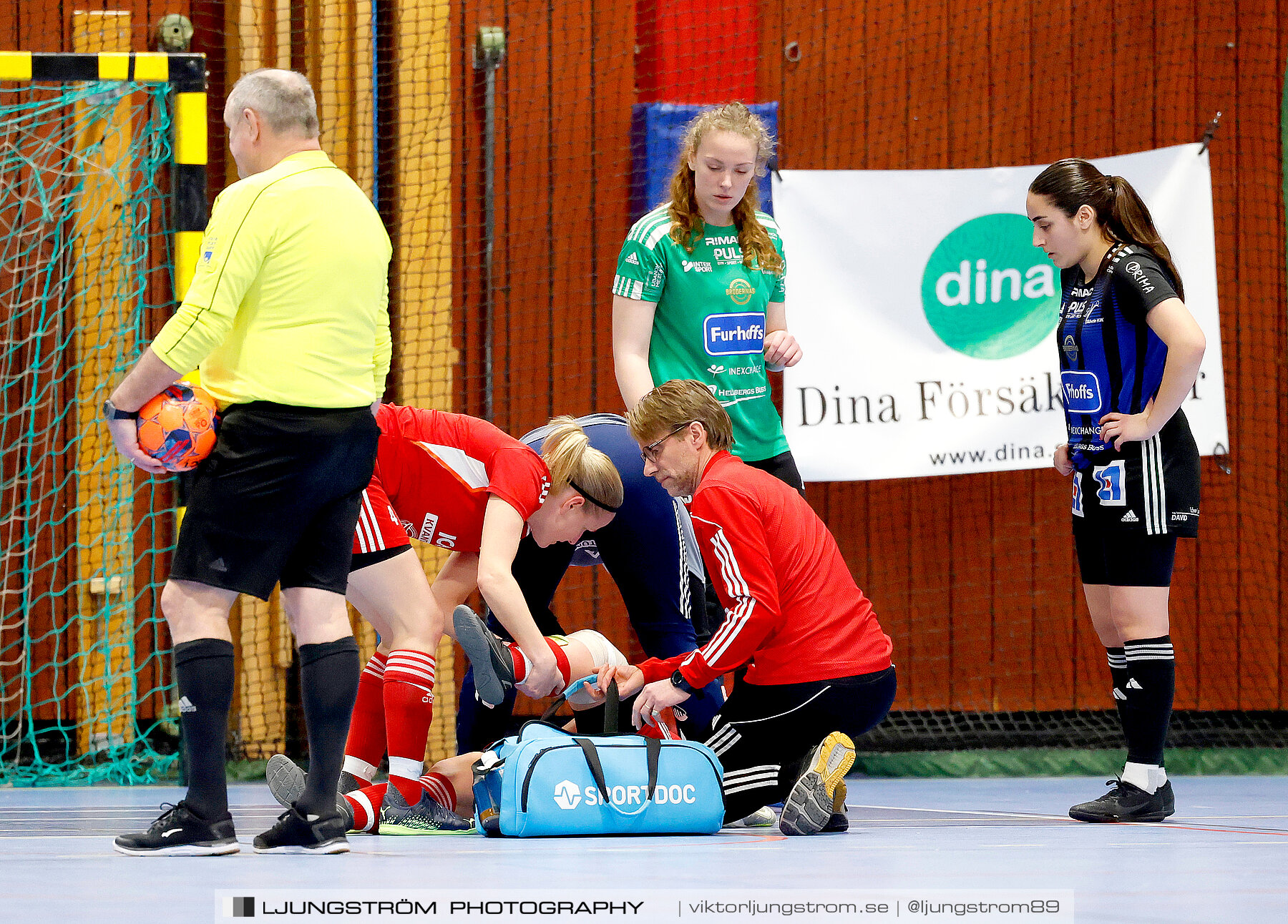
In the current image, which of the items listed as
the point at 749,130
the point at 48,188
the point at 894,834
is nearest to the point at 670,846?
the point at 894,834

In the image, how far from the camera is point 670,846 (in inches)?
128

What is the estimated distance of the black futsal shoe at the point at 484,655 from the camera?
3.64m

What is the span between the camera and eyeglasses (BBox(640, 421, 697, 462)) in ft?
12.4

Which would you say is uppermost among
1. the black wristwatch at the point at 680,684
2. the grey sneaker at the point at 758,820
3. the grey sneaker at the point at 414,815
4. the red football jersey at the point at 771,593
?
the red football jersey at the point at 771,593

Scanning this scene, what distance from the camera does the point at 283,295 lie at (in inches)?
122

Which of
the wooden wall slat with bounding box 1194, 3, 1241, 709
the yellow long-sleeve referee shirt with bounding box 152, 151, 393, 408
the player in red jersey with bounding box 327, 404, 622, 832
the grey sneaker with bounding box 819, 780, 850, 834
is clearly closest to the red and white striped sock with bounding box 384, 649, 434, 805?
the player in red jersey with bounding box 327, 404, 622, 832

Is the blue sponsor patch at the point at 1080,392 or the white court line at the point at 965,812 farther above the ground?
the blue sponsor patch at the point at 1080,392

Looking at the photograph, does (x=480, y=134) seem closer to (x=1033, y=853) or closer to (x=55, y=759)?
(x=55, y=759)

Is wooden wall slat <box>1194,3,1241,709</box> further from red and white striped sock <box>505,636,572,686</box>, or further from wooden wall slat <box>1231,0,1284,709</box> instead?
red and white striped sock <box>505,636,572,686</box>

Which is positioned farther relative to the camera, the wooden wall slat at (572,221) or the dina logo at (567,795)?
the wooden wall slat at (572,221)

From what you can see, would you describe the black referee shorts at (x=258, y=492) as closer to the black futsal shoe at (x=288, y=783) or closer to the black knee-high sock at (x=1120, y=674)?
the black futsal shoe at (x=288, y=783)

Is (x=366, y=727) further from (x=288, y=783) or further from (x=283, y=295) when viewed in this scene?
(x=283, y=295)

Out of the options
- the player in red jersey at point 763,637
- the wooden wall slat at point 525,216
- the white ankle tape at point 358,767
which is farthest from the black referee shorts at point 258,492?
the wooden wall slat at point 525,216

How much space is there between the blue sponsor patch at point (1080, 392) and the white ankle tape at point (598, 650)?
4.86 feet
